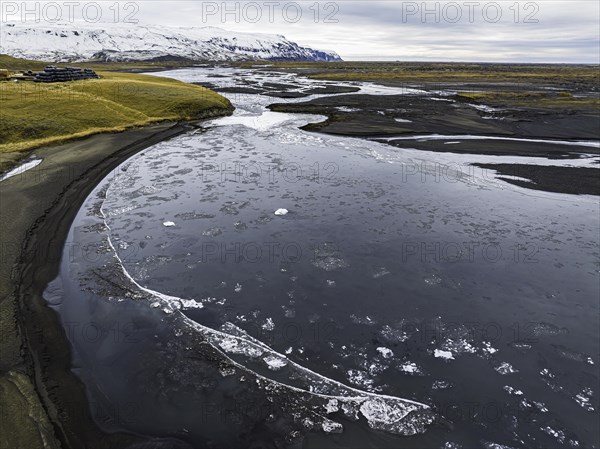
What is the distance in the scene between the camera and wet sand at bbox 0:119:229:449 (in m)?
8.73

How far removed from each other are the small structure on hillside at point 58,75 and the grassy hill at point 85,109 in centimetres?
811

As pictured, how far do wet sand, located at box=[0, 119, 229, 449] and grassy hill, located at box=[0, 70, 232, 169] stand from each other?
951 centimetres

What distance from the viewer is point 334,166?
32562 millimetres

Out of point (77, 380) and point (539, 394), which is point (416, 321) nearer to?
point (539, 394)

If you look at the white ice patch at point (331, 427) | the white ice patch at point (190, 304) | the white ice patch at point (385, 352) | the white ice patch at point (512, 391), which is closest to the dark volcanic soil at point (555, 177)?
the white ice patch at point (512, 391)

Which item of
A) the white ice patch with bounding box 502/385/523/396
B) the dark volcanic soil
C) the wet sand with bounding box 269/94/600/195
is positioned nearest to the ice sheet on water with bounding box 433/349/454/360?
the white ice patch with bounding box 502/385/523/396

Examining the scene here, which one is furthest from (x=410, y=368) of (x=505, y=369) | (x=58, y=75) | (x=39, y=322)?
(x=58, y=75)

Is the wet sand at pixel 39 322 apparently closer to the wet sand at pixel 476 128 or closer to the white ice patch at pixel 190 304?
the white ice patch at pixel 190 304

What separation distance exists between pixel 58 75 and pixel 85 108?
103 ft

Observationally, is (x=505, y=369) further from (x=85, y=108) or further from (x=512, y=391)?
(x=85, y=108)

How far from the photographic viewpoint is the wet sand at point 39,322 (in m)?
8.73

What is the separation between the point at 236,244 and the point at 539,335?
13341 millimetres

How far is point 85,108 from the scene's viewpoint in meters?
46.9

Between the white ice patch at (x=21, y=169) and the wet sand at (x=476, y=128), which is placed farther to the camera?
the wet sand at (x=476, y=128)
